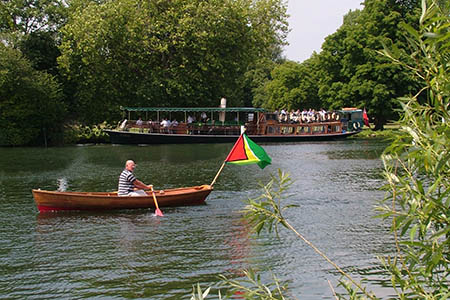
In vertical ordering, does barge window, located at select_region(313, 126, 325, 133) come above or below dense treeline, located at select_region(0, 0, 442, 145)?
below

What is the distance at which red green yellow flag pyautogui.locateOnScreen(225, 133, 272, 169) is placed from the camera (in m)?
18.2

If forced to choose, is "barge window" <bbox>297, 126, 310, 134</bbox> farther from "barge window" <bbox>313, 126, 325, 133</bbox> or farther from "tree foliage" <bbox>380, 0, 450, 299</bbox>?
"tree foliage" <bbox>380, 0, 450, 299</bbox>

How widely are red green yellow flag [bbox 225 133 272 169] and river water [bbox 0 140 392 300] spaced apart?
1.49 metres

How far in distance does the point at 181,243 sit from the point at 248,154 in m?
5.85

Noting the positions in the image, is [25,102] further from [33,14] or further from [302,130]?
[302,130]

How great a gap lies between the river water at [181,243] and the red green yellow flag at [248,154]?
1488mm

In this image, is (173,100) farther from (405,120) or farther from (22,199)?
(405,120)

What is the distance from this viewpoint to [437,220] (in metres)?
4.41

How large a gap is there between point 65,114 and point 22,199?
33126 mm

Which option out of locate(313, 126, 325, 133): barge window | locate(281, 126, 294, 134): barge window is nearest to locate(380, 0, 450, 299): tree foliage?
locate(281, 126, 294, 134): barge window

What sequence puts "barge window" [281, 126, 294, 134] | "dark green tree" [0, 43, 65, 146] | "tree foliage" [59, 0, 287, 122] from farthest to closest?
"barge window" [281, 126, 294, 134] → "tree foliage" [59, 0, 287, 122] → "dark green tree" [0, 43, 65, 146]

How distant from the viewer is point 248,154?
18312 millimetres

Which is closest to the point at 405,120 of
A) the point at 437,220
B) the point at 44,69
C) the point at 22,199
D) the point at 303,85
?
the point at 437,220

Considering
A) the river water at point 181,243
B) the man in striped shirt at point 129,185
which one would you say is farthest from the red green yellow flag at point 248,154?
the man in striped shirt at point 129,185
